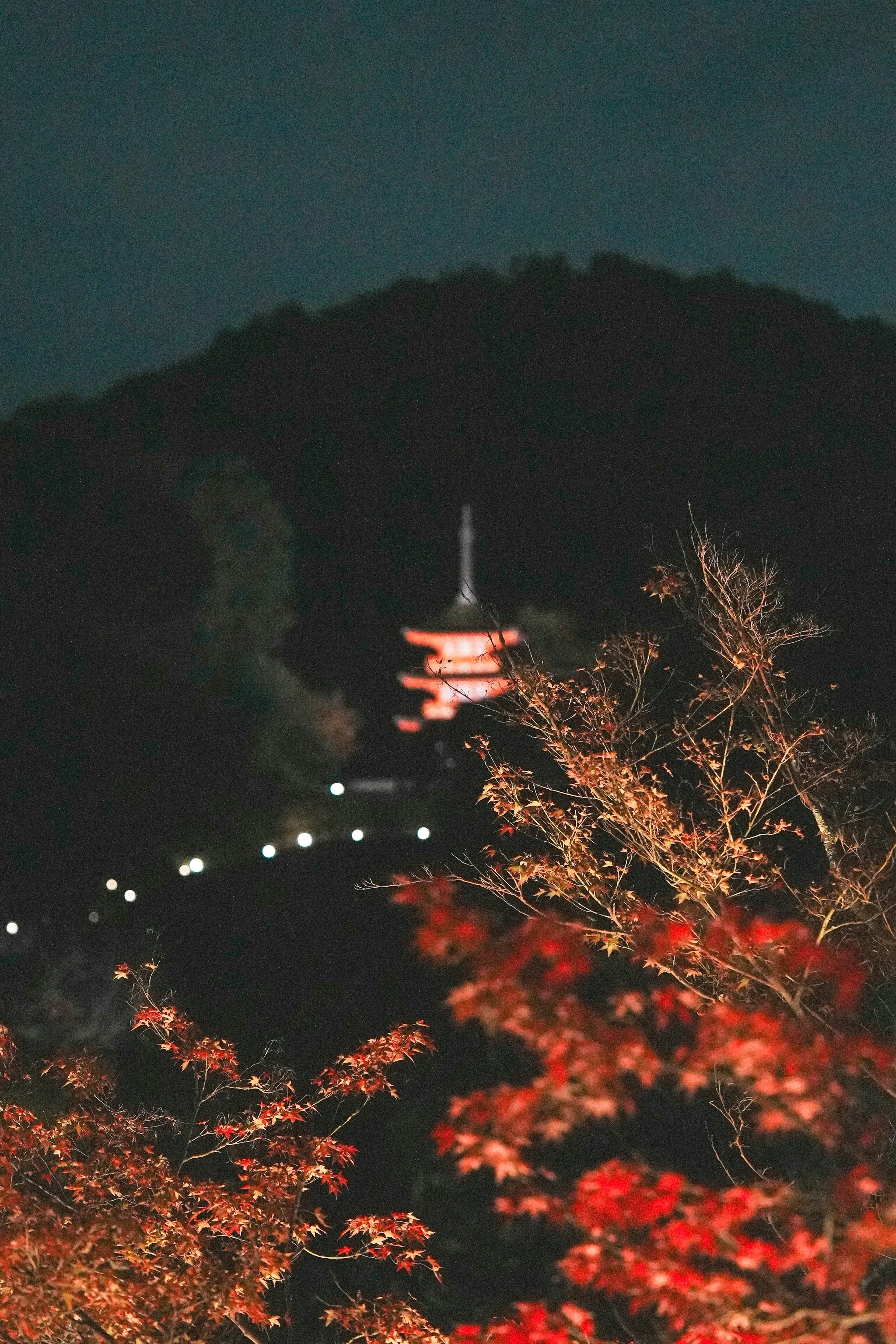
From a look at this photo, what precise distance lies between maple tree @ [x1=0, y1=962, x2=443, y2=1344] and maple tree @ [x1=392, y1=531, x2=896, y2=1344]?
63 cm

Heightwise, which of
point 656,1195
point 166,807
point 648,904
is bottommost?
point 166,807

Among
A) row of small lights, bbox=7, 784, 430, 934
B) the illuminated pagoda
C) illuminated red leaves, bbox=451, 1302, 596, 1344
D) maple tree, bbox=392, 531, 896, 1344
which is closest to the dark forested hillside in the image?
the illuminated pagoda

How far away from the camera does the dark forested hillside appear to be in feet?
100

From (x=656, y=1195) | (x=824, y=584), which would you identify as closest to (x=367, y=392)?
(x=824, y=584)

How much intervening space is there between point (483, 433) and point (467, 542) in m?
8.73

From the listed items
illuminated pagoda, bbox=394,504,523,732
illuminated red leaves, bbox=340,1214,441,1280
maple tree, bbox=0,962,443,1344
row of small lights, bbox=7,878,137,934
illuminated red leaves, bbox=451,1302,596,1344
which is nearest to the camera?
illuminated red leaves, bbox=451,1302,596,1344

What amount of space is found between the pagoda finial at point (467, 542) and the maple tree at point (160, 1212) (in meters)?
25.5

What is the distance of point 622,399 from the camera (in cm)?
3897

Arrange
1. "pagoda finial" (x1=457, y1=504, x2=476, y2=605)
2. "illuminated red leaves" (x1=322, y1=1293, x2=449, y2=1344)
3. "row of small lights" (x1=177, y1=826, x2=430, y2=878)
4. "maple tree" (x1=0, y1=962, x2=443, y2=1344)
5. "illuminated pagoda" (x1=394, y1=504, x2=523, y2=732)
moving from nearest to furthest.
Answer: "maple tree" (x1=0, y1=962, x2=443, y2=1344), "illuminated red leaves" (x1=322, y1=1293, x2=449, y2=1344), "row of small lights" (x1=177, y1=826, x2=430, y2=878), "illuminated pagoda" (x1=394, y1=504, x2=523, y2=732), "pagoda finial" (x1=457, y1=504, x2=476, y2=605)

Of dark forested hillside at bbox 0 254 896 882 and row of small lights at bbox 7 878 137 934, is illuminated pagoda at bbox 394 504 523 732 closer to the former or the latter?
dark forested hillside at bbox 0 254 896 882

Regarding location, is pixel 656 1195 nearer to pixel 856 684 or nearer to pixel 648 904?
pixel 648 904

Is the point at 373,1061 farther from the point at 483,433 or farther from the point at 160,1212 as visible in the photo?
the point at 483,433

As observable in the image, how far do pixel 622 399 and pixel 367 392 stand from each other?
725 centimetres

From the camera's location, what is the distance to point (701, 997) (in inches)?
144
